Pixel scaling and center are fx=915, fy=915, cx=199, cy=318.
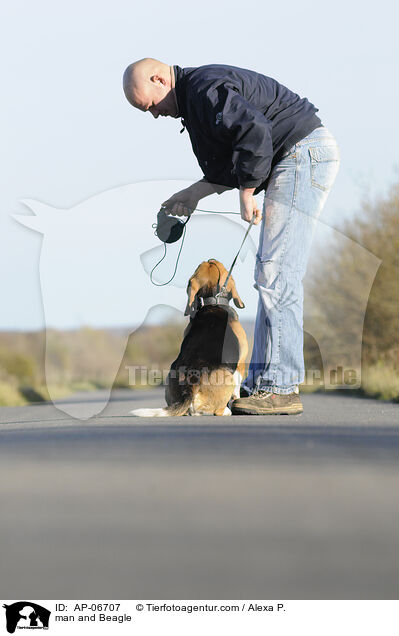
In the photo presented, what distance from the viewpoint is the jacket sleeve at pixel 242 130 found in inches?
221

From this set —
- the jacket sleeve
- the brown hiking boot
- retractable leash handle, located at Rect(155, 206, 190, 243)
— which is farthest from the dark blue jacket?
the brown hiking boot

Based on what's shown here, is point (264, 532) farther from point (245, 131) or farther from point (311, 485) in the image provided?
point (245, 131)

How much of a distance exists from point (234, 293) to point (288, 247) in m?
0.62

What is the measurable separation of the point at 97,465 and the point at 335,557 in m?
1.59

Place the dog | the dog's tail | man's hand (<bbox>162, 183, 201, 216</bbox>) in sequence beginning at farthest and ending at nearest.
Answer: the dog
the dog's tail
man's hand (<bbox>162, 183, 201, 216</bbox>)

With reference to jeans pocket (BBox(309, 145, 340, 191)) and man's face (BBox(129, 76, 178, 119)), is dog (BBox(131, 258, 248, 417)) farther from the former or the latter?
man's face (BBox(129, 76, 178, 119))

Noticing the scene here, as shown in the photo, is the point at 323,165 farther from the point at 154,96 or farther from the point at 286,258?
the point at 154,96

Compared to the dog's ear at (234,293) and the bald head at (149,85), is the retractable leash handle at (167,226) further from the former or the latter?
the bald head at (149,85)

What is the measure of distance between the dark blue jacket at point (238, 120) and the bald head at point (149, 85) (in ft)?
0.20

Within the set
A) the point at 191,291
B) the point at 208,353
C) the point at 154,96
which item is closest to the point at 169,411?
the point at 208,353

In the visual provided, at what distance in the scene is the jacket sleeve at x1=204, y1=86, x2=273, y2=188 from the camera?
5625 mm
